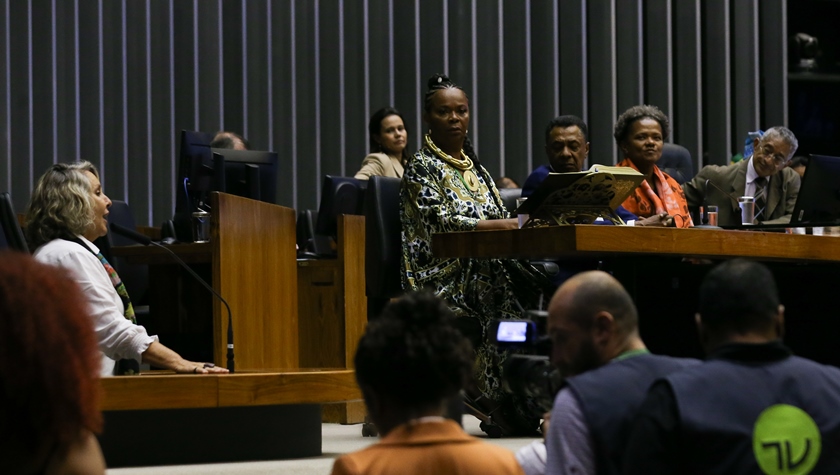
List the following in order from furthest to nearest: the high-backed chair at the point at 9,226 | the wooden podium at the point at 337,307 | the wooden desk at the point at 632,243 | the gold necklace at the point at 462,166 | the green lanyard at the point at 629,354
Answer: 1. the wooden podium at the point at 337,307
2. the gold necklace at the point at 462,166
3. the high-backed chair at the point at 9,226
4. the wooden desk at the point at 632,243
5. the green lanyard at the point at 629,354

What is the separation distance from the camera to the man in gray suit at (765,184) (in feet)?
16.9

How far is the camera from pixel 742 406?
165 centimetres

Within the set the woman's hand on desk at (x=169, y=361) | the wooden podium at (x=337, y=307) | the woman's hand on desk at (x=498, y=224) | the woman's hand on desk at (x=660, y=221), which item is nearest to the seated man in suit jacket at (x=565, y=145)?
the woman's hand on desk at (x=498, y=224)

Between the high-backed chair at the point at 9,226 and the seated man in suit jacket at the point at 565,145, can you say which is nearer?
the high-backed chair at the point at 9,226

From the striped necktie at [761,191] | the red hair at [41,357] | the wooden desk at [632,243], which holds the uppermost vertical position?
the striped necktie at [761,191]

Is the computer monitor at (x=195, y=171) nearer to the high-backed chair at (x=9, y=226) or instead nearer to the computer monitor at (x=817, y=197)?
the high-backed chair at (x=9, y=226)

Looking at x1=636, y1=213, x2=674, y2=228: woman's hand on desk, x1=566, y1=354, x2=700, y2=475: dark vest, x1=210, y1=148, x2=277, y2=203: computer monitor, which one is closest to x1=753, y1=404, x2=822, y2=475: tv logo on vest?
x1=566, y1=354, x2=700, y2=475: dark vest

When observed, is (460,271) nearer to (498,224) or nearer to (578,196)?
→ (498,224)

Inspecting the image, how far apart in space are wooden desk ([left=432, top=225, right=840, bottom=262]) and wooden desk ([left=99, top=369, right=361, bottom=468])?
518 mm

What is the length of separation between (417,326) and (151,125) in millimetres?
5428

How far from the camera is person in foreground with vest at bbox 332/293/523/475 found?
4.45ft

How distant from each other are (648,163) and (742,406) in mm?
2716

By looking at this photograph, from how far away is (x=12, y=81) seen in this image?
21.0 ft

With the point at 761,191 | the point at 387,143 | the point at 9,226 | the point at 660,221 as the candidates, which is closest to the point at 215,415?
the point at 9,226
